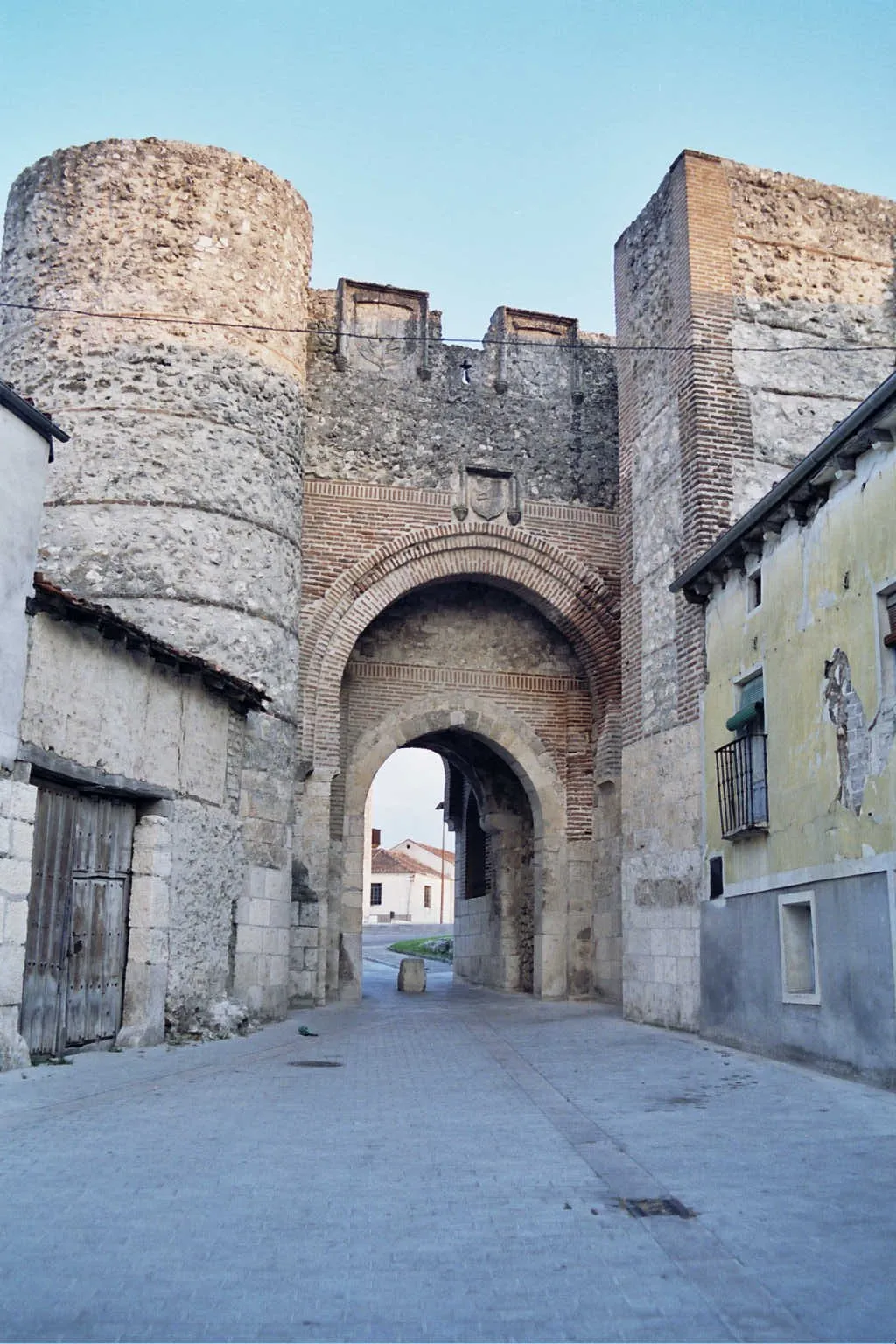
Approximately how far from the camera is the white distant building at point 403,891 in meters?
65.6

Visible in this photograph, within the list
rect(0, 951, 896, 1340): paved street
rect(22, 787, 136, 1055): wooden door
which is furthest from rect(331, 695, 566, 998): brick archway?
rect(0, 951, 896, 1340): paved street

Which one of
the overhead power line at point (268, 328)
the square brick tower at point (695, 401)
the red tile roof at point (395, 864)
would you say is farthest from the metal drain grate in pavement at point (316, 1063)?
the red tile roof at point (395, 864)

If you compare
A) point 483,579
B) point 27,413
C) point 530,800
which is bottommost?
point 530,800

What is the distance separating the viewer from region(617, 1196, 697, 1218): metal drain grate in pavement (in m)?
4.14

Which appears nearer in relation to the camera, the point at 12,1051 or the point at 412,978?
the point at 12,1051

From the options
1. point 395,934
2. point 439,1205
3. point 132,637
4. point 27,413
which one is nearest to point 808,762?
point 132,637

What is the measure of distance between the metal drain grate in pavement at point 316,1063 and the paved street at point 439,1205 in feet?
1.21

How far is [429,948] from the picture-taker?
3278cm

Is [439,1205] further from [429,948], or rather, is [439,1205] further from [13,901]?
[429,948]

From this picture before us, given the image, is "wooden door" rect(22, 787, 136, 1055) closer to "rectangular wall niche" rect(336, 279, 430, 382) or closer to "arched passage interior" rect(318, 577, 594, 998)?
"arched passage interior" rect(318, 577, 594, 998)

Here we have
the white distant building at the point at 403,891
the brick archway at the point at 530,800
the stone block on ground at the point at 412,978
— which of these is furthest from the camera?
the white distant building at the point at 403,891

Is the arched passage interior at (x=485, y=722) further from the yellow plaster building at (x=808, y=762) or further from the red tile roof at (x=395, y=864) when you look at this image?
the red tile roof at (x=395, y=864)

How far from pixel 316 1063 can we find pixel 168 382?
738 cm

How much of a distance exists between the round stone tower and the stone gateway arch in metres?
0.03
